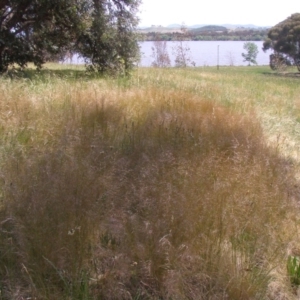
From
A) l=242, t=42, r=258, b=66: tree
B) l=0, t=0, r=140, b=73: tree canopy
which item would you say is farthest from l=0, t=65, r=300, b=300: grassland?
l=242, t=42, r=258, b=66: tree

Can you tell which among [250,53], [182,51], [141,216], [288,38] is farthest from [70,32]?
[250,53]

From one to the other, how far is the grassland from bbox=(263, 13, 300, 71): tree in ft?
124

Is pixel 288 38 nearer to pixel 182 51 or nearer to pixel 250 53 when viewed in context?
pixel 182 51

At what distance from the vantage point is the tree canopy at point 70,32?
1048 centimetres

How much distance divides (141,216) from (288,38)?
131ft

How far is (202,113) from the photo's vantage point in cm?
578

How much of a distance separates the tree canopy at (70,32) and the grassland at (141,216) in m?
6.43

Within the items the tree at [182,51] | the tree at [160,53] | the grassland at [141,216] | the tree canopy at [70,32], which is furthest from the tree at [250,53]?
the grassland at [141,216]

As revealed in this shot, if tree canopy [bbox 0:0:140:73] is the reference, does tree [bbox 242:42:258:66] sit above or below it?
below

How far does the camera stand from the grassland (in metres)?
2.79

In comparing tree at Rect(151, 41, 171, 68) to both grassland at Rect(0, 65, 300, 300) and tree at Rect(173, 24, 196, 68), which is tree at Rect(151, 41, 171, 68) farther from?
grassland at Rect(0, 65, 300, 300)

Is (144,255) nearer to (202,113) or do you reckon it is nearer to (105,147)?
(105,147)

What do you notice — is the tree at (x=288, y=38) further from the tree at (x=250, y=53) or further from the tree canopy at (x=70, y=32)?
the tree canopy at (x=70, y=32)

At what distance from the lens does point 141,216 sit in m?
3.32
